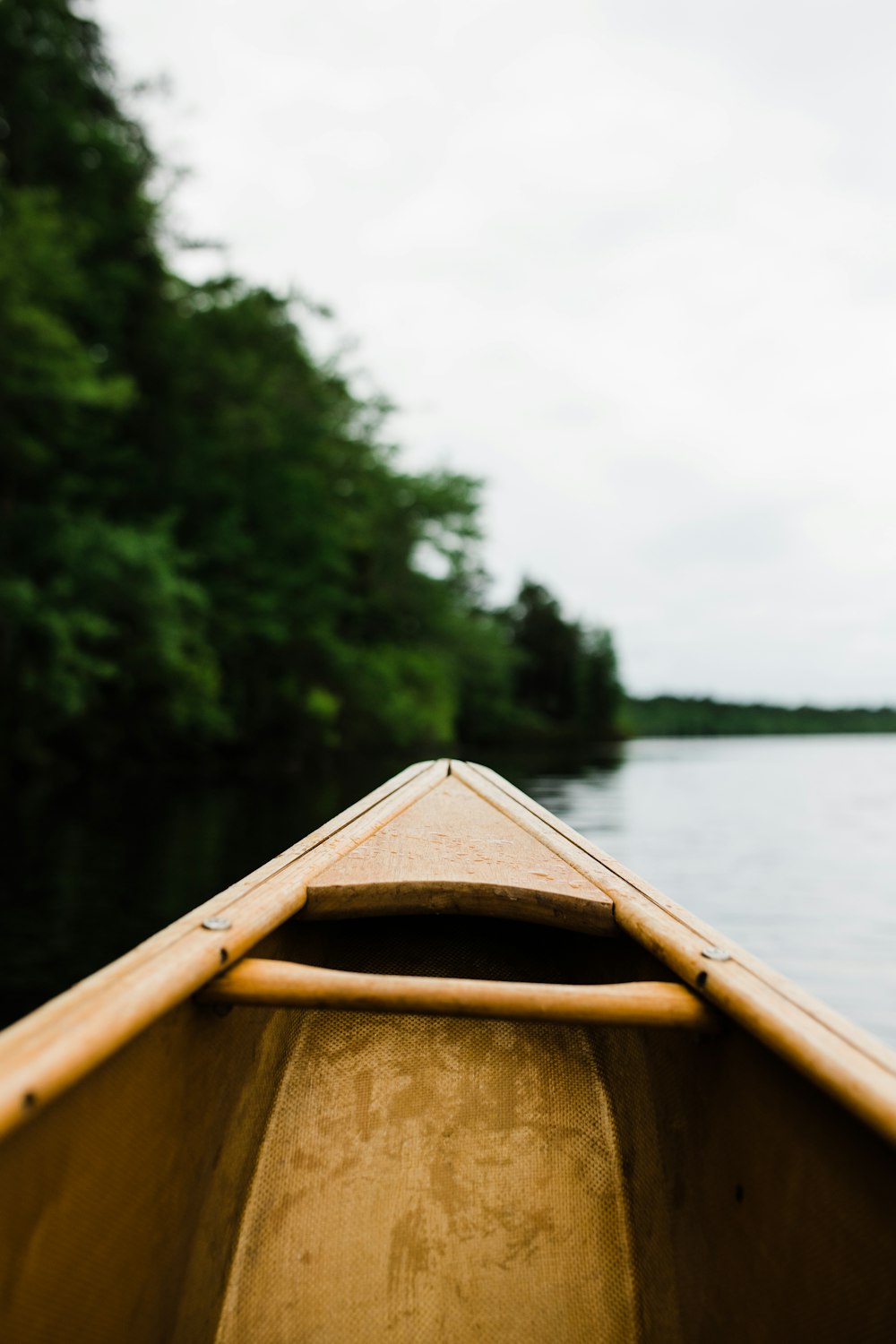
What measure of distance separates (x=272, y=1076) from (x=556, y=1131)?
639mm

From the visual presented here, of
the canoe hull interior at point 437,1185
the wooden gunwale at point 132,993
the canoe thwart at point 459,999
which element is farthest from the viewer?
the canoe thwart at point 459,999

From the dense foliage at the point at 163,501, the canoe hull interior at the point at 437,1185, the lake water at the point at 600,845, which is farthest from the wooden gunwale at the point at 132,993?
the dense foliage at the point at 163,501

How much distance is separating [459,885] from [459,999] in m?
0.52

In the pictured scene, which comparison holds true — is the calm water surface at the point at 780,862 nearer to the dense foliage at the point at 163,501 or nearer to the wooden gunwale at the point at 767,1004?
the wooden gunwale at the point at 767,1004

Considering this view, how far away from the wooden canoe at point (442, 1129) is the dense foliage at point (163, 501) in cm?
1192

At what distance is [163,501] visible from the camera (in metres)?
17.9

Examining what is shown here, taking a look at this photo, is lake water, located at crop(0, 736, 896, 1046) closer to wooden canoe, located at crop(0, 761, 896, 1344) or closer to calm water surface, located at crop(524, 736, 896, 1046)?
calm water surface, located at crop(524, 736, 896, 1046)

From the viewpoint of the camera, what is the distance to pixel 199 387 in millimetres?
18062

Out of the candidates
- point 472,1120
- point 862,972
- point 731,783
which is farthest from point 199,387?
point 472,1120

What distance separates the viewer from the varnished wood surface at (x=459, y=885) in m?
1.74

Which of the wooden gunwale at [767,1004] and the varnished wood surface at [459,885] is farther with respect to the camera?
the varnished wood surface at [459,885]

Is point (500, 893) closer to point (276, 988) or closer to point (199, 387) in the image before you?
point (276, 988)

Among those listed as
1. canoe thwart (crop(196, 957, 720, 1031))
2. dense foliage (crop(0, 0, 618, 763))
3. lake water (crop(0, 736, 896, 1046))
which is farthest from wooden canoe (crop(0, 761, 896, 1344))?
dense foliage (crop(0, 0, 618, 763))

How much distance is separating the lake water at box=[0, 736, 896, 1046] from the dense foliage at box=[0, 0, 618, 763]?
2617 mm
